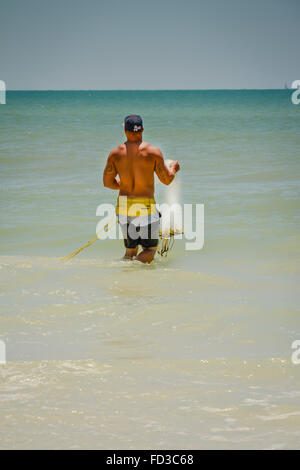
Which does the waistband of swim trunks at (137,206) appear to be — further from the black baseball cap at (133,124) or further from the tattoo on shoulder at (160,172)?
the black baseball cap at (133,124)

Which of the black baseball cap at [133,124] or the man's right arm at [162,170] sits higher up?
the black baseball cap at [133,124]

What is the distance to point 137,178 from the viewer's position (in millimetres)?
5680

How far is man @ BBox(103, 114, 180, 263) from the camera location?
18.4 ft

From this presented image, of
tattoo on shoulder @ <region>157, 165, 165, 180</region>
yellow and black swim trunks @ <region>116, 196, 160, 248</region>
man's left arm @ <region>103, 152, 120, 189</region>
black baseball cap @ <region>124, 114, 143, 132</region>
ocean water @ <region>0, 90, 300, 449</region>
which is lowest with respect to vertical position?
ocean water @ <region>0, 90, 300, 449</region>

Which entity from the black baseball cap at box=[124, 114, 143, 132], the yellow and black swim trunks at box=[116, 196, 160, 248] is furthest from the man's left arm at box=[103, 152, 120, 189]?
the black baseball cap at box=[124, 114, 143, 132]

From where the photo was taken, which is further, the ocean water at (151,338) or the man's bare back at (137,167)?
the man's bare back at (137,167)

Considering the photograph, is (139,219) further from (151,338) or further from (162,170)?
(151,338)

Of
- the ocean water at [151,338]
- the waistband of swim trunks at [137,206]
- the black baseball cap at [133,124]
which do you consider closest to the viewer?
the ocean water at [151,338]

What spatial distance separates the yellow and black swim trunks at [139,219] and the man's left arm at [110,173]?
0.16m

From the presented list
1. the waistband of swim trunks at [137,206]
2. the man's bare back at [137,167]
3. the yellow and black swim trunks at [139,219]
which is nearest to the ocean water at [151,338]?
the yellow and black swim trunks at [139,219]

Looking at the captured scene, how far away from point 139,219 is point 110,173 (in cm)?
49

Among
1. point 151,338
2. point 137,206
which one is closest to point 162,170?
point 137,206

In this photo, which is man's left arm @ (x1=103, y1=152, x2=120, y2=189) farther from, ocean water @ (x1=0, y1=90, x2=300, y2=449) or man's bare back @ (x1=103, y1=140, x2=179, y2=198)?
ocean water @ (x1=0, y1=90, x2=300, y2=449)

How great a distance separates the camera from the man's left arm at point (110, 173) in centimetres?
572
